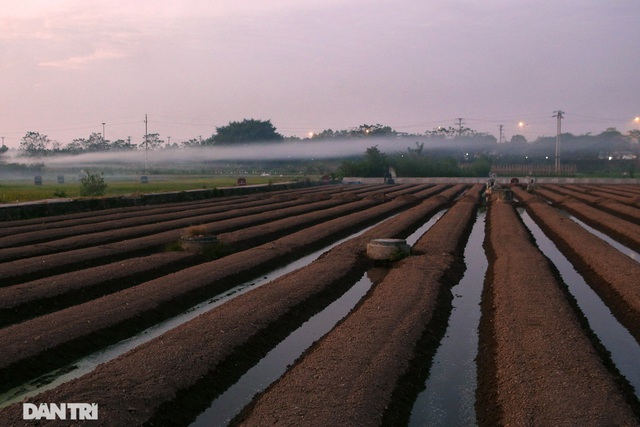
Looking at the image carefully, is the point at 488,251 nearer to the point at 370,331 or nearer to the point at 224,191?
the point at 370,331

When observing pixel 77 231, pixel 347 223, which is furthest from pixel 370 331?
pixel 347 223

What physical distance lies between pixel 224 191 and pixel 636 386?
47.1 m

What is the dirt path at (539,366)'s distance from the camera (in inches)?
340

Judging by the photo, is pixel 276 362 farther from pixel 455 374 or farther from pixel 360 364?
pixel 455 374

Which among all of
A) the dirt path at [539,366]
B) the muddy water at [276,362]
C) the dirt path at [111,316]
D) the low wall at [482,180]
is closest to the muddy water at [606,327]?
the dirt path at [539,366]

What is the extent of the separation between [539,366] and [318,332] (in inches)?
176

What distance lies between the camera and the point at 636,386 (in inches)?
412

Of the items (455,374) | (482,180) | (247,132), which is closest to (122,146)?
(247,132)

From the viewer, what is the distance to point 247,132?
162 metres

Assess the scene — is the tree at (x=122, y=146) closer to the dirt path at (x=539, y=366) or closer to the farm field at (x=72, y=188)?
the farm field at (x=72, y=188)

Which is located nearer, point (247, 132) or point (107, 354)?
point (107, 354)

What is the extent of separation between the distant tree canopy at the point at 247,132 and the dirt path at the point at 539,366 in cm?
14664

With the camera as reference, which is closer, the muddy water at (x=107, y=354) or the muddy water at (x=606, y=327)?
the muddy water at (x=107, y=354)

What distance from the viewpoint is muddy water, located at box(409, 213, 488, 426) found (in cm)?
931
